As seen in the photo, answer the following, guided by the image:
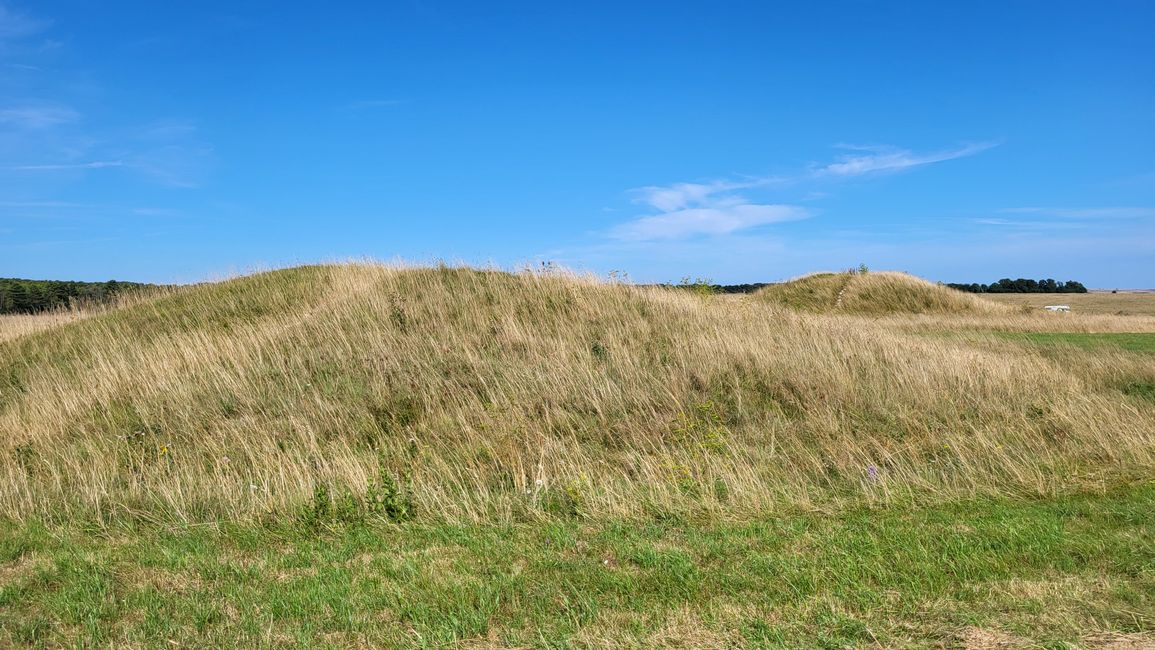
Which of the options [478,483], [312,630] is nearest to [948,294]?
[478,483]

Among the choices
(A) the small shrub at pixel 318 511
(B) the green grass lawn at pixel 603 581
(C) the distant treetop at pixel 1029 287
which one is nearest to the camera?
(B) the green grass lawn at pixel 603 581

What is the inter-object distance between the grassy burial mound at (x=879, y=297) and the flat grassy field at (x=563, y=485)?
74.9ft

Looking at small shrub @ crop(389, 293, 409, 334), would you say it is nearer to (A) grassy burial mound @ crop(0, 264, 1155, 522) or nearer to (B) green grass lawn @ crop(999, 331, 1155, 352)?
(A) grassy burial mound @ crop(0, 264, 1155, 522)

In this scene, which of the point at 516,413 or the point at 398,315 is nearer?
the point at 516,413

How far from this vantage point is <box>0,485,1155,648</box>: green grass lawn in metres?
4.35

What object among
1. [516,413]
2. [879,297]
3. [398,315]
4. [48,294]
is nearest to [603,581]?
[516,413]

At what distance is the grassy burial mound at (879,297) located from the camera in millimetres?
38156

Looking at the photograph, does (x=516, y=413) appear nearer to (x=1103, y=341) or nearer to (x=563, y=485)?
(x=563, y=485)

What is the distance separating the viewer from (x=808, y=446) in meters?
8.91

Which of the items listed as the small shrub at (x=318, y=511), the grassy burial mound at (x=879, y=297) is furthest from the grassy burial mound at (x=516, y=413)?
the grassy burial mound at (x=879, y=297)

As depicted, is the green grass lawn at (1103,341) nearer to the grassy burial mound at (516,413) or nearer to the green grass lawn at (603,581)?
the grassy burial mound at (516,413)

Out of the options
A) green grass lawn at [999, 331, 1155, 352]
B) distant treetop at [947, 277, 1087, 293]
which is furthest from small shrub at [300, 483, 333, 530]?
distant treetop at [947, 277, 1087, 293]

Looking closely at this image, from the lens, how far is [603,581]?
5.07m

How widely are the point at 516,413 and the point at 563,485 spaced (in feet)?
8.34
